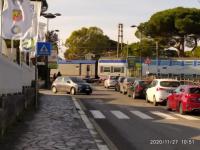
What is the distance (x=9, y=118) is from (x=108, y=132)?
308cm

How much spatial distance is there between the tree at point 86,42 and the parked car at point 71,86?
90.0 m

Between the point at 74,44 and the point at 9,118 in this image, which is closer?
the point at 9,118

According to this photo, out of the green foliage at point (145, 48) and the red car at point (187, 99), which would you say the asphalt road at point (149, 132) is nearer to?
the red car at point (187, 99)

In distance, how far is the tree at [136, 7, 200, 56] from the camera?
93125 mm

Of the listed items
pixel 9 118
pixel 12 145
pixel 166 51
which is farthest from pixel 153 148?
pixel 166 51

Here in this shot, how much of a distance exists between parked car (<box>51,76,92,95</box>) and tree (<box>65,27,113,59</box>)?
89990 mm

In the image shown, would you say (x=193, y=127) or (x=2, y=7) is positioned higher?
(x=2, y=7)

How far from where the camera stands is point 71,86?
45750 millimetres

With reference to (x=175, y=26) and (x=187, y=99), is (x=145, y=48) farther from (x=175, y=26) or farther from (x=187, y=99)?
(x=187, y=99)

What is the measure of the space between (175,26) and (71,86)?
5165 centimetres

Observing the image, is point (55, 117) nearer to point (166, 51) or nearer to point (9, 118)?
point (9, 118)

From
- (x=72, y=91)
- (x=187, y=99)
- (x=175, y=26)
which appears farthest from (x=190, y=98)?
(x=175, y=26)

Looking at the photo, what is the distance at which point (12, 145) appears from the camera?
12.5m

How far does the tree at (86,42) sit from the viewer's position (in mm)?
139250
